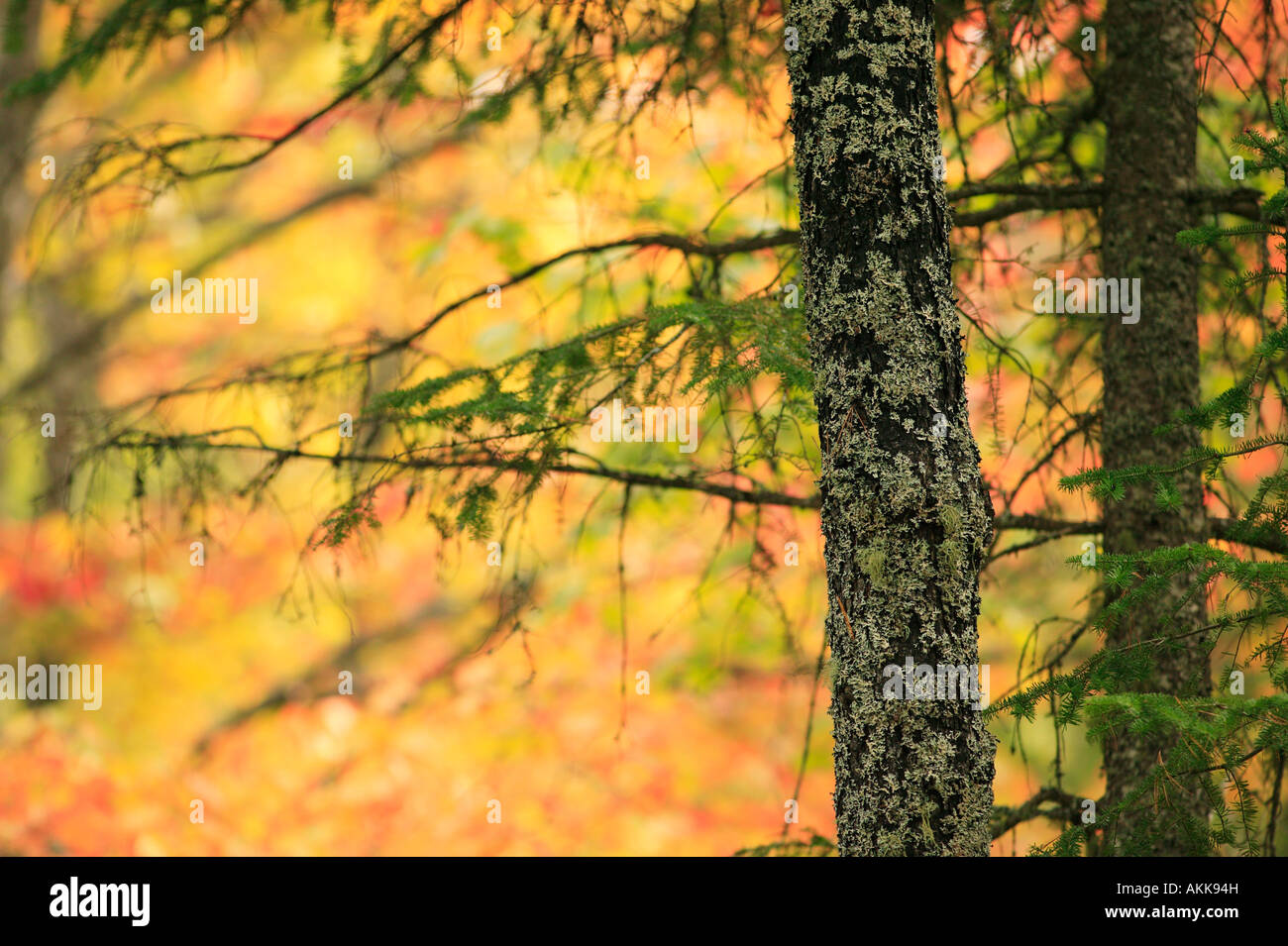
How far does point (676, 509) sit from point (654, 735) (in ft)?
8.31

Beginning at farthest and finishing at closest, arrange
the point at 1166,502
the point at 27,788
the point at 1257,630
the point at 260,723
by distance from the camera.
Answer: the point at 260,723 → the point at 27,788 → the point at 1257,630 → the point at 1166,502

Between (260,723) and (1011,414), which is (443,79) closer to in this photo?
(1011,414)

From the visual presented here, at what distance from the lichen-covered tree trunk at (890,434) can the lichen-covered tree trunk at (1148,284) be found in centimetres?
136

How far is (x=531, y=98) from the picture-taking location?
3271 mm

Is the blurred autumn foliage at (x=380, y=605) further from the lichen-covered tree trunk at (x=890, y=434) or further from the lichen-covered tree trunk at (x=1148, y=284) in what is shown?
the lichen-covered tree trunk at (x=890, y=434)

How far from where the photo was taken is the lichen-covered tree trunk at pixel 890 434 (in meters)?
1.82

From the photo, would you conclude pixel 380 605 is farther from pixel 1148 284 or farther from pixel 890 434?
pixel 890 434

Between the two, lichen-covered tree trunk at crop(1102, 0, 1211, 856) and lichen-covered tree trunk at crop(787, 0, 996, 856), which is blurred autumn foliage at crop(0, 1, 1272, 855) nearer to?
lichen-covered tree trunk at crop(1102, 0, 1211, 856)

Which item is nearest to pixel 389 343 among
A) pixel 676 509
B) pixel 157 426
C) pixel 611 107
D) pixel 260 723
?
pixel 157 426

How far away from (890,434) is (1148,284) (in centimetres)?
174

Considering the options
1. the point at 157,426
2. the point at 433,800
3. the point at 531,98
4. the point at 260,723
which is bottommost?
the point at 433,800

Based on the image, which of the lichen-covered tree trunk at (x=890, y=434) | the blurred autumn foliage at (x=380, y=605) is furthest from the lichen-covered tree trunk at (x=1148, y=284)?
the blurred autumn foliage at (x=380, y=605)
